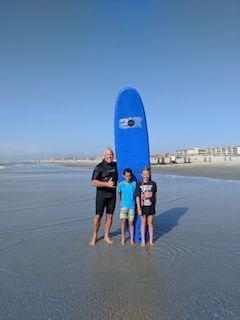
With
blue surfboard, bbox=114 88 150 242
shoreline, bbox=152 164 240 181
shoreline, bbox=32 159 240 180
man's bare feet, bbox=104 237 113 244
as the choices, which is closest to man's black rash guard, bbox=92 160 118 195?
blue surfboard, bbox=114 88 150 242

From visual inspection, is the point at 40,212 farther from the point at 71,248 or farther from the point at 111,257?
the point at 111,257

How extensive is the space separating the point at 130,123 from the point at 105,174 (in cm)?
124

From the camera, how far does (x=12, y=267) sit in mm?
4652

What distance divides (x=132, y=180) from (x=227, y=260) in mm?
2046

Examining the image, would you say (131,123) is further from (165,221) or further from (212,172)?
(212,172)

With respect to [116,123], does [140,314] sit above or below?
below

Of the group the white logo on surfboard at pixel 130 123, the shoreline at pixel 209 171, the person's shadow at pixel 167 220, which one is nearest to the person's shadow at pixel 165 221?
the person's shadow at pixel 167 220

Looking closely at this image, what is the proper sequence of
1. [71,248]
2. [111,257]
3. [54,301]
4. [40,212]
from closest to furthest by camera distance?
[54,301] < [111,257] < [71,248] < [40,212]

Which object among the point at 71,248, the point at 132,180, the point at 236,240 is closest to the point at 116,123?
the point at 132,180

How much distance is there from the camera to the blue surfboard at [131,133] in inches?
253

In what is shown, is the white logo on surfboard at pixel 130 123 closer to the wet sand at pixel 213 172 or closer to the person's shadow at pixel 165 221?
the person's shadow at pixel 165 221

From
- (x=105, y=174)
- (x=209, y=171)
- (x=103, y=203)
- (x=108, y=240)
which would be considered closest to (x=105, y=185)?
(x=105, y=174)

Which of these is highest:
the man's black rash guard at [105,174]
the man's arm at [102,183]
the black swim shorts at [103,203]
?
the man's black rash guard at [105,174]

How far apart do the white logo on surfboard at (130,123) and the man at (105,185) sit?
83 cm
